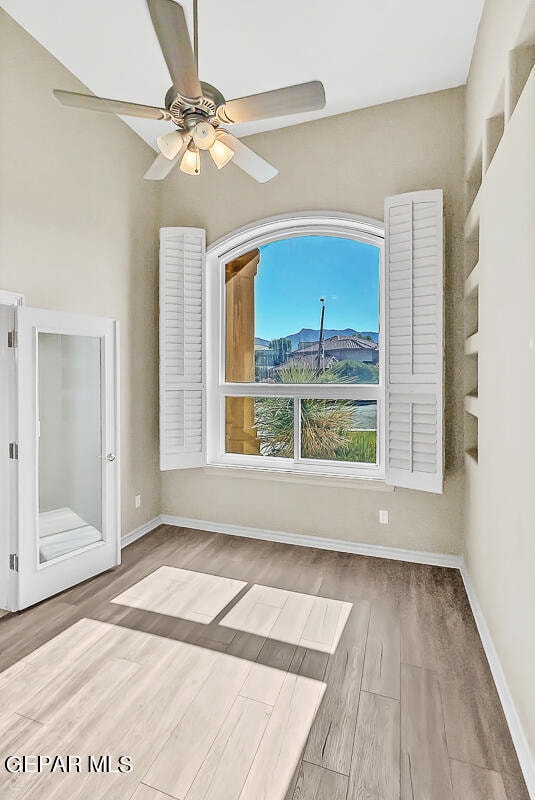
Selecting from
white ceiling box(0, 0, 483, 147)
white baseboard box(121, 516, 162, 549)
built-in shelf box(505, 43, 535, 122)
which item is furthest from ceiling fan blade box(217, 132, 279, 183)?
white baseboard box(121, 516, 162, 549)

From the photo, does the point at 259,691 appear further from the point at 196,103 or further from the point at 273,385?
the point at 196,103

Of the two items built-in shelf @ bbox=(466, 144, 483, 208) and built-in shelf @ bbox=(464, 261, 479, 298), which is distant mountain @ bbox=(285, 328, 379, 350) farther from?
built-in shelf @ bbox=(466, 144, 483, 208)

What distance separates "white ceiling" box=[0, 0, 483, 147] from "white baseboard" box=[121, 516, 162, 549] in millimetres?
3437

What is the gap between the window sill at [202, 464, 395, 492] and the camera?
130 inches

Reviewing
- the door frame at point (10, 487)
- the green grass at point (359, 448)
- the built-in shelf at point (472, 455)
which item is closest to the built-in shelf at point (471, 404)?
the built-in shelf at point (472, 455)

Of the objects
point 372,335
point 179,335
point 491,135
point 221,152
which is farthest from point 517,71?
point 179,335

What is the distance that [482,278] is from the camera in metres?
2.34

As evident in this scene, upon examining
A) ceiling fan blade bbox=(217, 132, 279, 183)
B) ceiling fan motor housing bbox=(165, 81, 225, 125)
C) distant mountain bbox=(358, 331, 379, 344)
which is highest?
ceiling fan motor housing bbox=(165, 81, 225, 125)

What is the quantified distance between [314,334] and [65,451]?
2127 millimetres

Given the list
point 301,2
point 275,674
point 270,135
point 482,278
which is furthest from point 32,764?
point 270,135

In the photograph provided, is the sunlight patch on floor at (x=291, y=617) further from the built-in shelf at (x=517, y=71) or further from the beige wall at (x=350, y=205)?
the built-in shelf at (x=517, y=71)

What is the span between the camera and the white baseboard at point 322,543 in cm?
315

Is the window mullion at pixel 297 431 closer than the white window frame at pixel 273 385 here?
No

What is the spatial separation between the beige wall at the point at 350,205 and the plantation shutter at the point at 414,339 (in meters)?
0.23
